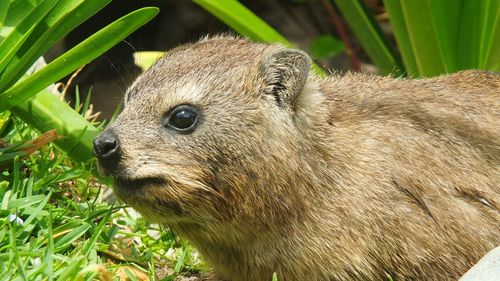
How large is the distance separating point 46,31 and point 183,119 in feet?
3.20

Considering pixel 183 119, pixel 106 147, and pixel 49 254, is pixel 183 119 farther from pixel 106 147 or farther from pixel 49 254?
pixel 49 254

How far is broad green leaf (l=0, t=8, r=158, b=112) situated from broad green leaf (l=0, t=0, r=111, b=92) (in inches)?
2.8

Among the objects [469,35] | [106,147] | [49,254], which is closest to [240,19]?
[469,35]

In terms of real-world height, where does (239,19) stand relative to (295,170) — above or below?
below

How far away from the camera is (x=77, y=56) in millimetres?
4492

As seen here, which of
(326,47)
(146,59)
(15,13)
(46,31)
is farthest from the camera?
(326,47)

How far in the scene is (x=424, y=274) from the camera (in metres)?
4.04

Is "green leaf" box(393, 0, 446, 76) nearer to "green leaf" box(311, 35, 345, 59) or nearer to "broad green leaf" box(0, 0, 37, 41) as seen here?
"green leaf" box(311, 35, 345, 59)

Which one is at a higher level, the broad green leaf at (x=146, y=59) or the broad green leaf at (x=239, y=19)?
the broad green leaf at (x=239, y=19)

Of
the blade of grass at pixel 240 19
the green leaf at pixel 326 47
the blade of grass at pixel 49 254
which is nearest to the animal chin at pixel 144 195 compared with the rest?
the blade of grass at pixel 49 254

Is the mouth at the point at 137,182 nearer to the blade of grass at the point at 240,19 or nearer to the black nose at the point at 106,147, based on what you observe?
the black nose at the point at 106,147

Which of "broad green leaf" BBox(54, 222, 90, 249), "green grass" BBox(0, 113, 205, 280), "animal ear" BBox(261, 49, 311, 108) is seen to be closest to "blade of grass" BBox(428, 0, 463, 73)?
"animal ear" BBox(261, 49, 311, 108)

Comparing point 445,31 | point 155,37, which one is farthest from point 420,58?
point 155,37

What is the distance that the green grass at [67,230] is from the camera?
153 inches
